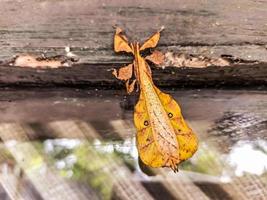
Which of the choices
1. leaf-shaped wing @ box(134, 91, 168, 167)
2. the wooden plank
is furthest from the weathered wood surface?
leaf-shaped wing @ box(134, 91, 168, 167)

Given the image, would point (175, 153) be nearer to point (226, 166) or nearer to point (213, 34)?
point (226, 166)

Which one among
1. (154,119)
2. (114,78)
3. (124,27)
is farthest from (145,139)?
(124,27)

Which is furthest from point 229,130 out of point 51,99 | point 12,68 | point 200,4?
point 12,68

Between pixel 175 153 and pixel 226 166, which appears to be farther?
pixel 226 166

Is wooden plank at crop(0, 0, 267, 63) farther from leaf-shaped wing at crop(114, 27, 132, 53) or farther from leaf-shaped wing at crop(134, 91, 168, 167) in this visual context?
leaf-shaped wing at crop(134, 91, 168, 167)

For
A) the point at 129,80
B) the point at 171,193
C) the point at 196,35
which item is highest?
the point at 196,35

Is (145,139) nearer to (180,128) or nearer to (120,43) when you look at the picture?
(180,128)
